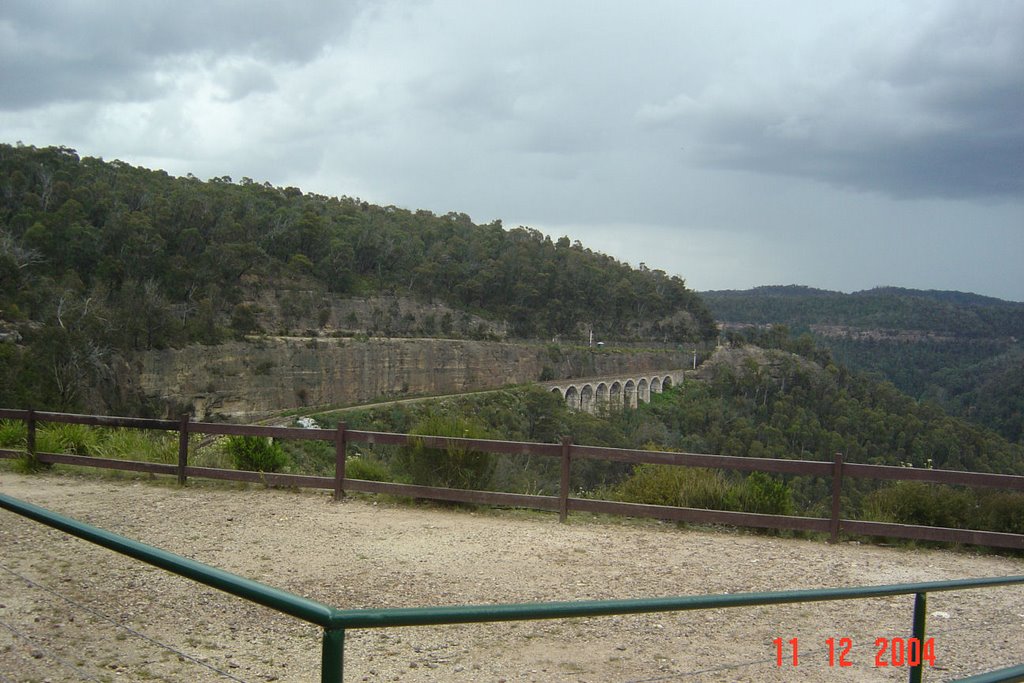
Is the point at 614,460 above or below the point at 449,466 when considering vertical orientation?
above

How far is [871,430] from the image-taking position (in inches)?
2384

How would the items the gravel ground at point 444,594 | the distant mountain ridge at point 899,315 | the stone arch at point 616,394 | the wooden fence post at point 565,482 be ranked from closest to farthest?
1. the gravel ground at point 444,594
2. the wooden fence post at point 565,482
3. the stone arch at point 616,394
4. the distant mountain ridge at point 899,315

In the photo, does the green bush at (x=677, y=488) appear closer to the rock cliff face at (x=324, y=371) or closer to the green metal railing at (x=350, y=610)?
the green metal railing at (x=350, y=610)

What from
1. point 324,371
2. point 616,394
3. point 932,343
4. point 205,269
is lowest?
point 616,394

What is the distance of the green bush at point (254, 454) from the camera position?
12461 millimetres

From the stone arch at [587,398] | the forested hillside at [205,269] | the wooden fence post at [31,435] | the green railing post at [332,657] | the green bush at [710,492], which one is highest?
the forested hillside at [205,269]

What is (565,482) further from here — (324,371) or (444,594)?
(324,371)

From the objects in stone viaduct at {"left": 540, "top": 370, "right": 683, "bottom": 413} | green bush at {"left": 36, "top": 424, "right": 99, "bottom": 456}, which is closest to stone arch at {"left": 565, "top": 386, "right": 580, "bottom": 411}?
stone viaduct at {"left": 540, "top": 370, "right": 683, "bottom": 413}

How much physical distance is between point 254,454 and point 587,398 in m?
65.5

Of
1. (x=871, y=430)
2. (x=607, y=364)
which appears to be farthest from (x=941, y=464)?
(x=607, y=364)

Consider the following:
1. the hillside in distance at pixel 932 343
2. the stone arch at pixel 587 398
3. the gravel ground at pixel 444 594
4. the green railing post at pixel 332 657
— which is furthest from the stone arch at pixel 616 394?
the green railing post at pixel 332 657

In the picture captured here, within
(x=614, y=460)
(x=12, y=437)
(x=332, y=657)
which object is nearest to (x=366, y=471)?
(x=614, y=460)

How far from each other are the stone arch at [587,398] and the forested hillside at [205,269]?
1241cm

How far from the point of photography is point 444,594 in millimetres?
7281
